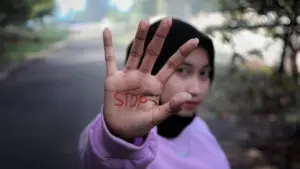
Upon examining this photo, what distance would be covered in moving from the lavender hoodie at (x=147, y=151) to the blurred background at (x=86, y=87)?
79 centimetres

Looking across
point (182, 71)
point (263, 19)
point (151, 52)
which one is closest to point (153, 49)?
point (151, 52)

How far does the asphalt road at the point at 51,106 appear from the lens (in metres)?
1.85

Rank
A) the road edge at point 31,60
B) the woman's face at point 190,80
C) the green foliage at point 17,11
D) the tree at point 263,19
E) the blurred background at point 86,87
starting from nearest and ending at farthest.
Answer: the woman's face at point 190,80 < the tree at point 263,19 < the blurred background at point 86,87 < the road edge at point 31,60 < the green foliage at point 17,11

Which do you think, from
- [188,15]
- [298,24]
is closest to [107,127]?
[298,24]

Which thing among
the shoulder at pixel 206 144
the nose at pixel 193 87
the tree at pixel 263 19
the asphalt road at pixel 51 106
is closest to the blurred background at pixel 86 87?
the asphalt road at pixel 51 106

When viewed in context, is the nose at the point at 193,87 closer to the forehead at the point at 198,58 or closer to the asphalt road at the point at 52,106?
the forehead at the point at 198,58

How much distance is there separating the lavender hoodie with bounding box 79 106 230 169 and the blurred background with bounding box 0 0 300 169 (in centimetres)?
79

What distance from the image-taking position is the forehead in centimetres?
80

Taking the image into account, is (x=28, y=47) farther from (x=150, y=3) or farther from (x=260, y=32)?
(x=260, y=32)

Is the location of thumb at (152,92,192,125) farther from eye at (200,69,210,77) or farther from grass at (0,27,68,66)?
grass at (0,27,68,66)

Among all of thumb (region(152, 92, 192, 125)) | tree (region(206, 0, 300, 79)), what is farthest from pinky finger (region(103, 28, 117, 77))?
tree (region(206, 0, 300, 79))

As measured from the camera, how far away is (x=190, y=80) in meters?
0.80

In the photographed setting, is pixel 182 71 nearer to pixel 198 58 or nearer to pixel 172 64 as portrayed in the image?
pixel 198 58

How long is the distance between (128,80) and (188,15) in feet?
5.33
